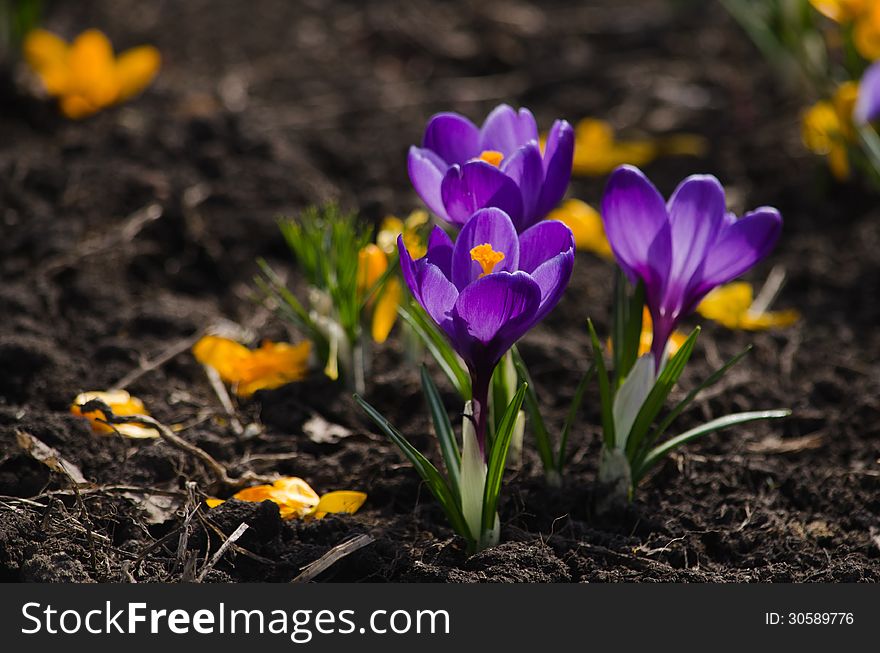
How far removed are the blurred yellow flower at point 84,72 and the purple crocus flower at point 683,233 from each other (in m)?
1.90

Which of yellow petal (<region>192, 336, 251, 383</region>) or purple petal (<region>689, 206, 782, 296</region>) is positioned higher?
yellow petal (<region>192, 336, 251, 383</region>)

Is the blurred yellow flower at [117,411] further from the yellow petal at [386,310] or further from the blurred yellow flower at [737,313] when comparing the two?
the blurred yellow flower at [737,313]

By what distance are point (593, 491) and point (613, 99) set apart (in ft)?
6.41

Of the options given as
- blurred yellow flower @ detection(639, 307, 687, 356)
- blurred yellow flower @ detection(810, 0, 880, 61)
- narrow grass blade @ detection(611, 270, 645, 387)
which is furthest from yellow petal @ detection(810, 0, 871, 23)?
narrow grass blade @ detection(611, 270, 645, 387)

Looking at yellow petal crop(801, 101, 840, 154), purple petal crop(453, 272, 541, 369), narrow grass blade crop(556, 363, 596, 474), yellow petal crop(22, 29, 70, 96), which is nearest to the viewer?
purple petal crop(453, 272, 541, 369)

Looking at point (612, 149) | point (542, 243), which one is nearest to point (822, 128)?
point (612, 149)

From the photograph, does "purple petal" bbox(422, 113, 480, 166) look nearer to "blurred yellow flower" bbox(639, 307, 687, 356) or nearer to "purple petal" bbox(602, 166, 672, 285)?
"purple petal" bbox(602, 166, 672, 285)

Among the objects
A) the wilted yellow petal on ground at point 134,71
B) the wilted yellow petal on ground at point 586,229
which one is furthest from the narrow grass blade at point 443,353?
the wilted yellow petal on ground at point 134,71

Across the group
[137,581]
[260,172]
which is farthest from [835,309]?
[137,581]

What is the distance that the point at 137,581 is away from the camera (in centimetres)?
154

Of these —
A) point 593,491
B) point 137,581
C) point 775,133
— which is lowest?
point 137,581

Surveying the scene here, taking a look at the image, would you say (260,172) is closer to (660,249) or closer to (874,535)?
(660,249)

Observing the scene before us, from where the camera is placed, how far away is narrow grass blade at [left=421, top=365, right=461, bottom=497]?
1.58 meters

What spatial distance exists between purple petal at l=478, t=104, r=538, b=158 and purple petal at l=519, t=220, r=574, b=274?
263mm
